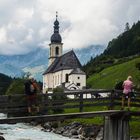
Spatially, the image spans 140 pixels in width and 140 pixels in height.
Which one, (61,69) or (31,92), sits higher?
(61,69)

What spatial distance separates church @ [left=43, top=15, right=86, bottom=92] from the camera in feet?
519

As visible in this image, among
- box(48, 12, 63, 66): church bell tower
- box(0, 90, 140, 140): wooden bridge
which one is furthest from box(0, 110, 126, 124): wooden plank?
box(48, 12, 63, 66): church bell tower

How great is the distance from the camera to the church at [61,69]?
6230 inches

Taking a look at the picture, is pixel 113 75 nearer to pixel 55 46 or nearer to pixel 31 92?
pixel 55 46

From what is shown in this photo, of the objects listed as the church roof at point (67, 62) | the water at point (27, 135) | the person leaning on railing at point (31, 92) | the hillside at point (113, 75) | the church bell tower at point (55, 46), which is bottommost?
the water at point (27, 135)

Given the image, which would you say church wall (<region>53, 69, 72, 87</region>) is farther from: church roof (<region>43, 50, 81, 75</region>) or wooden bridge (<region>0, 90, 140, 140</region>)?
wooden bridge (<region>0, 90, 140, 140</region>)

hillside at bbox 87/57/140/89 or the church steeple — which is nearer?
hillside at bbox 87/57/140/89

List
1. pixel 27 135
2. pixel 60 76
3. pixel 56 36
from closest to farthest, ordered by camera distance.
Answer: pixel 27 135, pixel 60 76, pixel 56 36

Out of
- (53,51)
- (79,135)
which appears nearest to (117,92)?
(79,135)

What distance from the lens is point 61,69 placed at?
559 ft

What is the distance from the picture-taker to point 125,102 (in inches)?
1405

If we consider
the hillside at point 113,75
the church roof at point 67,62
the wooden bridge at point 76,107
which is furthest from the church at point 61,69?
the wooden bridge at point 76,107

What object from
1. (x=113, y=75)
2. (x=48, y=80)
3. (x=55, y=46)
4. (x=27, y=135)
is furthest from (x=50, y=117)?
(x=55, y=46)

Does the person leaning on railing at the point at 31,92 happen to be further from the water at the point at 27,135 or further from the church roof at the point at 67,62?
the church roof at the point at 67,62
